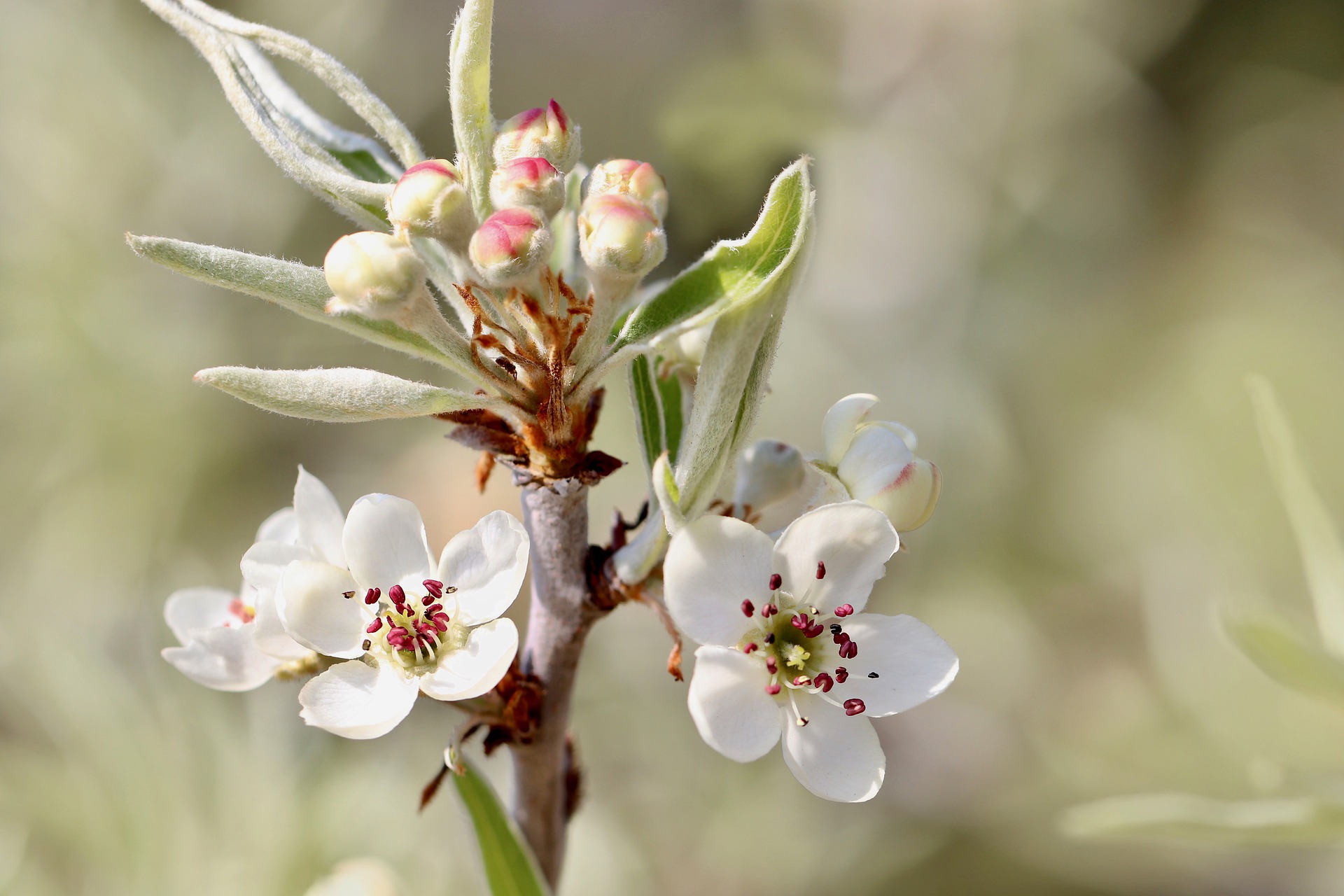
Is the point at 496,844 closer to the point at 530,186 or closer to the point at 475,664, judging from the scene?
the point at 475,664

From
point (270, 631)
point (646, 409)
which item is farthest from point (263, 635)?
point (646, 409)

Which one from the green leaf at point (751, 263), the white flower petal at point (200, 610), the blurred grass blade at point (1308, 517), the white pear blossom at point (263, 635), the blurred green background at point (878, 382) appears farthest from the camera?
the blurred green background at point (878, 382)

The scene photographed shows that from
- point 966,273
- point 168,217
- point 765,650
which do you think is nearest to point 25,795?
point 765,650

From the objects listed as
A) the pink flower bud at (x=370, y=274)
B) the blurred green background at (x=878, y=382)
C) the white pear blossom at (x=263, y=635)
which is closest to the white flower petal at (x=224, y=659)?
the white pear blossom at (x=263, y=635)

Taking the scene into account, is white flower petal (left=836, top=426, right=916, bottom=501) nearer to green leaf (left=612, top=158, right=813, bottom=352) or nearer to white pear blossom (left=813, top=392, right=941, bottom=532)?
white pear blossom (left=813, top=392, right=941, bottom=532)

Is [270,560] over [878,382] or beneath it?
beneath

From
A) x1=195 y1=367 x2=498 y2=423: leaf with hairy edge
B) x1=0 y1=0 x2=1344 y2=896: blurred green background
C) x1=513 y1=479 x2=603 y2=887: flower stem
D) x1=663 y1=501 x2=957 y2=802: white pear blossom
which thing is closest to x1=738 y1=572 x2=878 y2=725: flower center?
x1=663 y1=501 x2=957 y2=802: white pear blossom

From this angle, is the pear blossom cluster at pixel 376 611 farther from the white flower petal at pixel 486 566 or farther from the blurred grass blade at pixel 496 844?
the blurred grass blade at pixel 496 844
